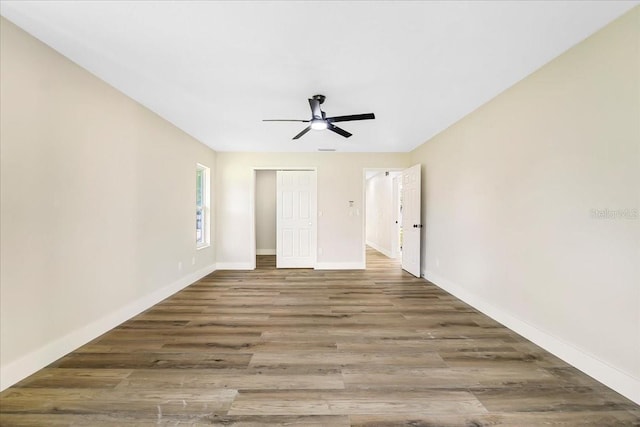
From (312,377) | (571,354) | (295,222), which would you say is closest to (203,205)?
(295,222)

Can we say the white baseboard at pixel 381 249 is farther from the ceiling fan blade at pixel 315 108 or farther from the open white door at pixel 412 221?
the ceiling fan blade at pixel 315 108

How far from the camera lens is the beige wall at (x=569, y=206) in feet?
6.15

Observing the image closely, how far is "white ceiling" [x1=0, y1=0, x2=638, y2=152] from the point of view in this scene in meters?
1.84

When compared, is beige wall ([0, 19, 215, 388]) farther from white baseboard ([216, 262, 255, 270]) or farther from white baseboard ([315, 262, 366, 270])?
white baseboard ([315, 262, 366, 270])

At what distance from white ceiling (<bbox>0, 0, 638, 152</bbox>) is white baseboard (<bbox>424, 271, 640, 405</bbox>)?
2475 millimetres

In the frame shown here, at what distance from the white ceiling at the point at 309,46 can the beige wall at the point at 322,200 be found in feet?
7.83

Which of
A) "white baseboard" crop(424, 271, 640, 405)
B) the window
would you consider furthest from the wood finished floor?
the window

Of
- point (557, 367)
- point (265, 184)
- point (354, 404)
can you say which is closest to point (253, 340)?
point (354, 404)

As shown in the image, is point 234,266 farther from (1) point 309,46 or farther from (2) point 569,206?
(2) point 569,206

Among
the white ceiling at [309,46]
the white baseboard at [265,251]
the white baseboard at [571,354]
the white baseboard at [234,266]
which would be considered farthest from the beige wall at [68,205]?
the white baseboard at [265,251]

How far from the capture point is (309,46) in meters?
2.22

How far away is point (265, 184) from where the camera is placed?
27.1ft

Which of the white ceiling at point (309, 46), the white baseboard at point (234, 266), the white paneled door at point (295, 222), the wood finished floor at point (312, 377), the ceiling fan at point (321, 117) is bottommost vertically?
the wood finished floor at point (312, 377)

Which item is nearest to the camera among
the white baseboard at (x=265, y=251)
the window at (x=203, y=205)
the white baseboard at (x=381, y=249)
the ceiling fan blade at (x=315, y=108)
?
the ceiling fan blade at (x=315, y=108)
